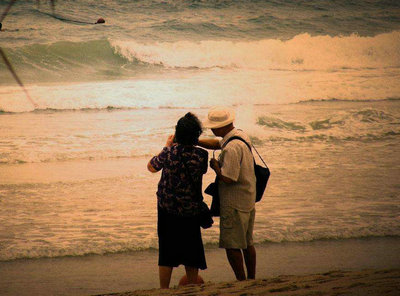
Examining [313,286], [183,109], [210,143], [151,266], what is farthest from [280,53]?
[313,286]

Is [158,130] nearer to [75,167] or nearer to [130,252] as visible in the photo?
[75,167]

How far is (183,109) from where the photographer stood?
11.7 meters

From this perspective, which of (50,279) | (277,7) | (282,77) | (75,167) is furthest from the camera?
(277,7)

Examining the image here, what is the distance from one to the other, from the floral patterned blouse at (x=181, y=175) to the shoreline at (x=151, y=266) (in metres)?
0.58

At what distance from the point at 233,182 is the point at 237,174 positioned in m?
0.07

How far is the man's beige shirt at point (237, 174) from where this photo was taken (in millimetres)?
2832

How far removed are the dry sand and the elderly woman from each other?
0.23m

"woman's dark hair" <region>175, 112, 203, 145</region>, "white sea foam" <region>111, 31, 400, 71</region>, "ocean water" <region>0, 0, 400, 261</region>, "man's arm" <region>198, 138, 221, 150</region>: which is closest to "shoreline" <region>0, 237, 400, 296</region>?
"ocean water" <region>0, 0, 400, 261</region>

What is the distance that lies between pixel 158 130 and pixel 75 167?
2497mm

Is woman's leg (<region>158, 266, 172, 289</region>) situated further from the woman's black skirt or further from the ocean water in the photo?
the ocean water

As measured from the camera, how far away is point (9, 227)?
4707 mm

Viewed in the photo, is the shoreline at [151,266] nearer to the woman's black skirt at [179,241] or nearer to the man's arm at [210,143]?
the woman's black skirt at [179,241]

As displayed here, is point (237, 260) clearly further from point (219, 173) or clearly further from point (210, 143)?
point (210, 143)

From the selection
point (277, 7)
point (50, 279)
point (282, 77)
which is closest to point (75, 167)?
point (50, 279)
